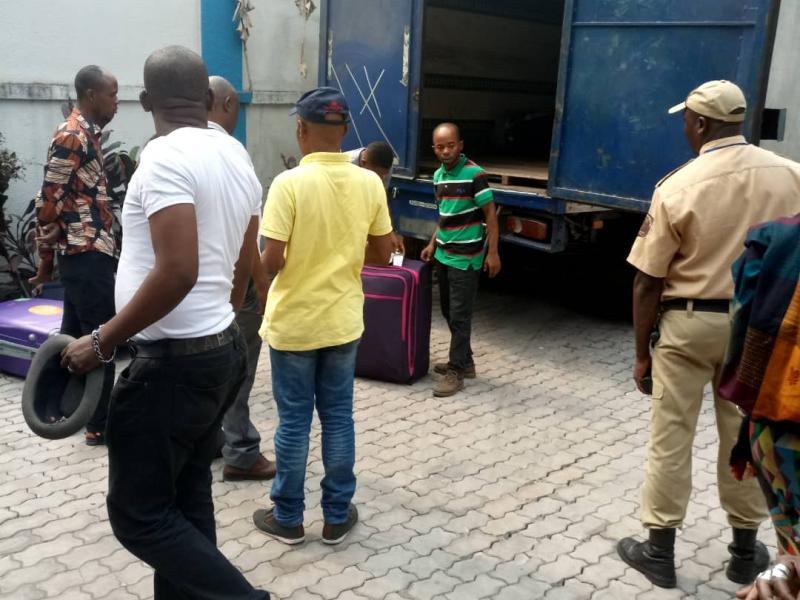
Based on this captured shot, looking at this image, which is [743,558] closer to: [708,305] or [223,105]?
[708,305]

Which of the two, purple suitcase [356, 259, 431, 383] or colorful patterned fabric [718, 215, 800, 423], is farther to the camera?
purple suitcase [356, 259, 431, 383]

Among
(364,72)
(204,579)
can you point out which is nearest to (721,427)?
(204,579)

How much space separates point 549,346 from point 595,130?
1.58m

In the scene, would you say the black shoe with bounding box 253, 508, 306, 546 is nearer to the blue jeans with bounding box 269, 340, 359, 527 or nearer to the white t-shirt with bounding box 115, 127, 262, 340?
the blue jeans with bounding box 269, 340, 359, 527

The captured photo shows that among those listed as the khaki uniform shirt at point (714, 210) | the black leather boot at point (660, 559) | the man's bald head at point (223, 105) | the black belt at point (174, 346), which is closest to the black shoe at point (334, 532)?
the black leather boot at point (660, 559)

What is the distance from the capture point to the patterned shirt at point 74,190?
4.04 metres

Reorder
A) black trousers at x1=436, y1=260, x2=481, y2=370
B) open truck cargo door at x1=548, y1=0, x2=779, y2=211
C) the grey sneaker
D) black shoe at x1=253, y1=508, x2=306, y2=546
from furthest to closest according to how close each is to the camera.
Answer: the grey sneaker
black trousers at x1=436, y1=260, x2=481, y2=370
open truck cargo door at x1=548, y1=0, x2=779, y2=211
black shoe at x1=253, y1=508, x2=306, y2=546

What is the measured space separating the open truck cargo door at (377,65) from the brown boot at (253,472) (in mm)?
3408

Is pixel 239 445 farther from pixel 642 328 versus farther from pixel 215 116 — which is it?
pixel 642 328

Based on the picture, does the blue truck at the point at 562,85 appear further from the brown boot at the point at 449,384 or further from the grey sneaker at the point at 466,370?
the brown boot at the point at 449,384

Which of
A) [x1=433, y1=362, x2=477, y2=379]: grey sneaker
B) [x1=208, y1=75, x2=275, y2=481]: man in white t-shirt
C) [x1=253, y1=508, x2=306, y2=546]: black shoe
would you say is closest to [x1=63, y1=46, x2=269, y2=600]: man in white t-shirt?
[x1=253, y1=508, x2=306, y2=546]: black shoe

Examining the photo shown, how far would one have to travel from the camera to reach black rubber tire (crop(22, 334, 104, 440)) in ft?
7.75

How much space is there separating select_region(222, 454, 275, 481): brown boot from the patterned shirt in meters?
1.20

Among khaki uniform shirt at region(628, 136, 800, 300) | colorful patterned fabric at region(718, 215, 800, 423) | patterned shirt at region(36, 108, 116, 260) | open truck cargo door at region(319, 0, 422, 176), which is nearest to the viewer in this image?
colorful patterned fabric at region(718, 215, 800, 423)
